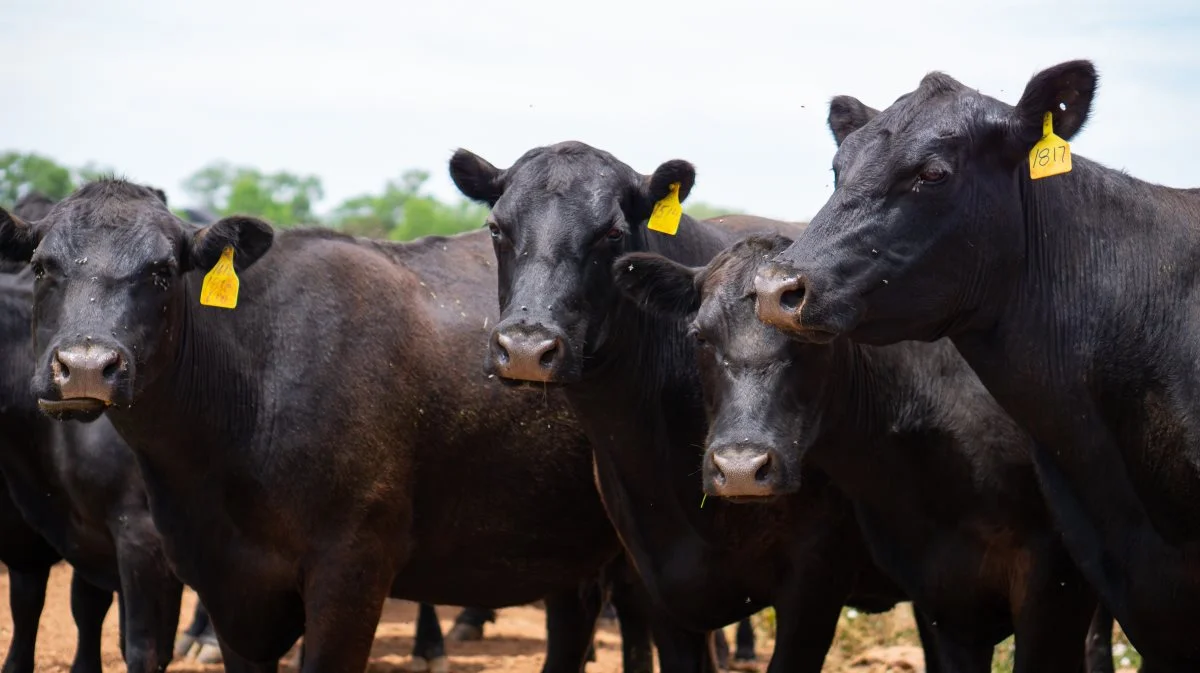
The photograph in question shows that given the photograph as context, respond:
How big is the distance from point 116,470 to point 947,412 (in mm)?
4881

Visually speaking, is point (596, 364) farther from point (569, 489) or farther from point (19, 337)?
point (19, 337)

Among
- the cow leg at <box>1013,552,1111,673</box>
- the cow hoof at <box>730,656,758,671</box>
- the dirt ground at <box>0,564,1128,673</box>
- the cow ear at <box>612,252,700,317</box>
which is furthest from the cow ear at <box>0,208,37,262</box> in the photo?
the cow hoof at <box>730,656,758,671</box>

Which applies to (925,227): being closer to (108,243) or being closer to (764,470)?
(764,470)

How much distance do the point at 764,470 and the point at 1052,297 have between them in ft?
4.09

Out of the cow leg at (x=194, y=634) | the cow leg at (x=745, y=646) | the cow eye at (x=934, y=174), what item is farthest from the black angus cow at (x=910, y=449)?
the cow leg at (x=194, y=634)

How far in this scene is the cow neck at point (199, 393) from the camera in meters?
7.66

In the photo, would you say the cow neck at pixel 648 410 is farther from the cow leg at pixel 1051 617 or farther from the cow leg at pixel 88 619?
the cow leg at pixel 88 619

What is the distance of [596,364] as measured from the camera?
737 cm

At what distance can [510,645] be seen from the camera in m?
13.3

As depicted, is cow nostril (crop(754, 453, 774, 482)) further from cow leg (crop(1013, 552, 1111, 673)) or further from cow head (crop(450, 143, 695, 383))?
cow leg (crop(1013, 552, 1111, 673))

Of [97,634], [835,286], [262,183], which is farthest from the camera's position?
[262,183]

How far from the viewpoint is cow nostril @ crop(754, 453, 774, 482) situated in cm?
620

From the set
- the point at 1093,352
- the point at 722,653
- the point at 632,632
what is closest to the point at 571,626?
the point at 632,632

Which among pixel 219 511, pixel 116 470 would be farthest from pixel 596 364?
pixel 116 470
